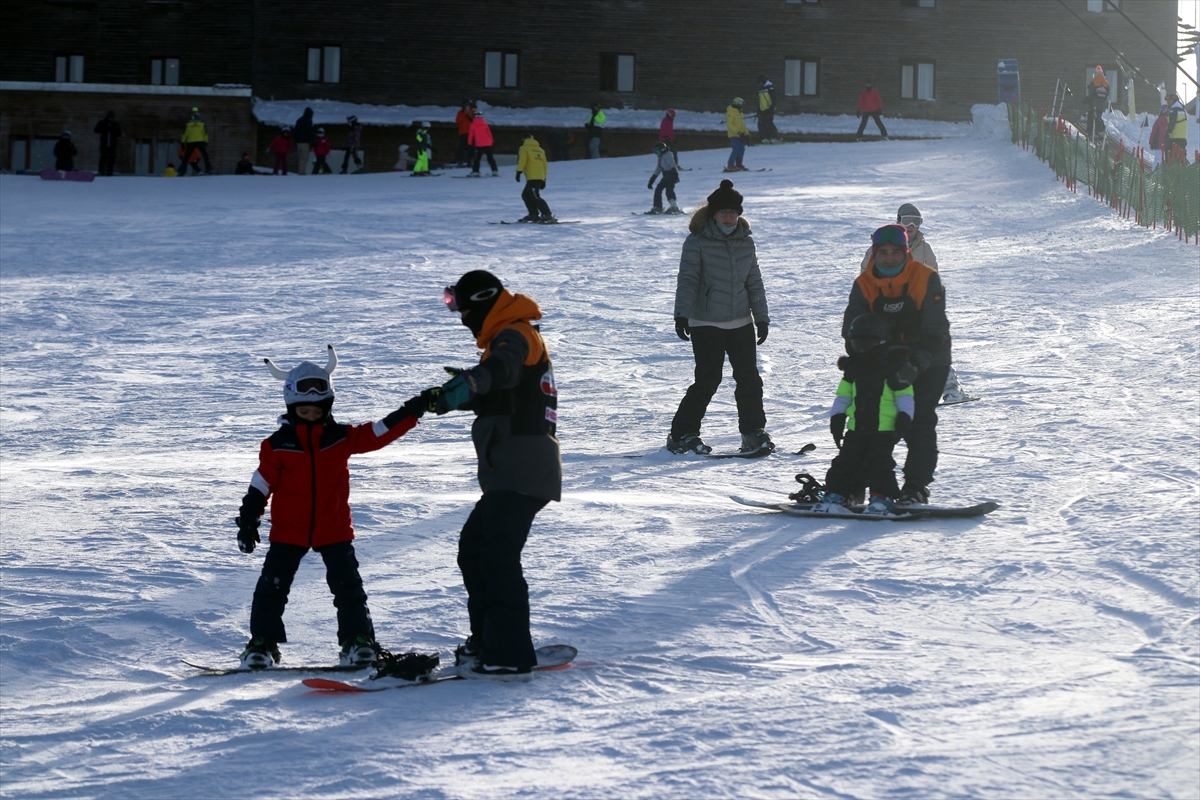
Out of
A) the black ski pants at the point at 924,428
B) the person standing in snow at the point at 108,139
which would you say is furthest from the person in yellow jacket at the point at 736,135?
the black ski pants at the point at 924,428

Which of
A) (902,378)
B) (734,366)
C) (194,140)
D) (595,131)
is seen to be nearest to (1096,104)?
(595,131)

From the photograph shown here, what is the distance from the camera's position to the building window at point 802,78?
38.9 m

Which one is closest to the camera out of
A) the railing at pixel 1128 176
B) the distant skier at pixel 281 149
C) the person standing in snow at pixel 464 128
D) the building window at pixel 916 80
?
the railing at pixel 1128 176

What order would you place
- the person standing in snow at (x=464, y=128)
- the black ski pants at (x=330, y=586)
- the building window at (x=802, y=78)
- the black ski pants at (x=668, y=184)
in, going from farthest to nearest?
1. the building window at (x=802, y=78)
2. the person standing in snow at (x=464, y=128)
3. the black ski pants at (x=668, y=184)
4. the black ski pants at (x=330, y=586)

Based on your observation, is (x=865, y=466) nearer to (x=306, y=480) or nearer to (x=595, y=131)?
(x=306, y=480)

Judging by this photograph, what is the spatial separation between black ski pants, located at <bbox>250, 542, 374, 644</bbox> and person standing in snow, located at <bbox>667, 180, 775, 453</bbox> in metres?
3.37

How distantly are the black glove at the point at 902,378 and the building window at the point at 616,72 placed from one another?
3324cm

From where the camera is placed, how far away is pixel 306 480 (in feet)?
14.2

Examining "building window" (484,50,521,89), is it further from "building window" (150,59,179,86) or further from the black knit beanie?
the black knit beanie

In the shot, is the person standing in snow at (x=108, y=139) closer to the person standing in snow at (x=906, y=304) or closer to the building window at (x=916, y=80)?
the building window at (x=916, y=80)

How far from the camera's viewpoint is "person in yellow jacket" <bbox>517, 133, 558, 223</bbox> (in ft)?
62.5

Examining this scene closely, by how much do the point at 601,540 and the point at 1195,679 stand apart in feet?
8.62

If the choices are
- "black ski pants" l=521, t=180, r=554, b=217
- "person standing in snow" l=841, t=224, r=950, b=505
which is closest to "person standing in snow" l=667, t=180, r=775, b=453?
"person standing in snow" l=841, t=224, r=950, b=505

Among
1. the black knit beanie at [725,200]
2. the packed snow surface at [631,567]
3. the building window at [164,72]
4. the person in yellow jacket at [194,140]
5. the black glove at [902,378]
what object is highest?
the building window at [164,72]
